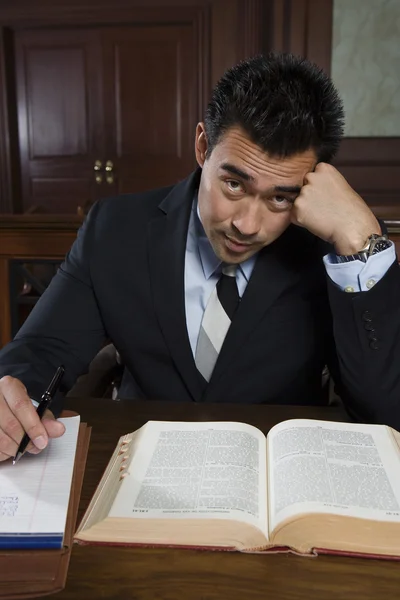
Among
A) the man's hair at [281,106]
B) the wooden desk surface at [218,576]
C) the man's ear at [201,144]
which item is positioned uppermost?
the man's hair at [281,106]

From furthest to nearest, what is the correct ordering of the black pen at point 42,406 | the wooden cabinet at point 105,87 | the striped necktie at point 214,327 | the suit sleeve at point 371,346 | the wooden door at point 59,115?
the wooden door at point 59,115 → the wooden cabinet at point 105,87 → the striped necktie at point 214,327 → the suit sleeve at point 371,346 → the black pen at point 42,406

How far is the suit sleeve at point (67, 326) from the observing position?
1386 millimetres

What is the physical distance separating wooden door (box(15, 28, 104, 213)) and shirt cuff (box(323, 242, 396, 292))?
3.90 metres

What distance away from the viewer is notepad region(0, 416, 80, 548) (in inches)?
31.8

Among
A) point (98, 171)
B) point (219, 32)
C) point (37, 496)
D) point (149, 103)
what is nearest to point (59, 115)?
point (98, 171)

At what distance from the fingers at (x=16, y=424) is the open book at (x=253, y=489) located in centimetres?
12

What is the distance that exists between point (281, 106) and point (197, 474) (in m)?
0.73

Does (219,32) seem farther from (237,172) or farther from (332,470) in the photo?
(332,470)

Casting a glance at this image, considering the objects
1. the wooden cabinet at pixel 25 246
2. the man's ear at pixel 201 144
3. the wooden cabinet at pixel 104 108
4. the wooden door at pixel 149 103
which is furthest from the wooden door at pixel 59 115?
the man's ear at pixel 201 144

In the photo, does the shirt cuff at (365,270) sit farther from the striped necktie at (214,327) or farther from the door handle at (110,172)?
the door handle at (110,172)

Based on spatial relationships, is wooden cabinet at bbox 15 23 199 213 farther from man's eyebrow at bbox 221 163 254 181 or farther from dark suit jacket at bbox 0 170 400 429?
man's eyebrow at bbox 221 163 254 181

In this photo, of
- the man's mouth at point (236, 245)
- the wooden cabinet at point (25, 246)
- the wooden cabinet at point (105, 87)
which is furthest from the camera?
the wooden cabinet at point (105, 87)

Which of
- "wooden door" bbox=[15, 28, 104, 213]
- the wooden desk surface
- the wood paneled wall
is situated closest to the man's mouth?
the wooden desk surface

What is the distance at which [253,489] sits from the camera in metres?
0.91
